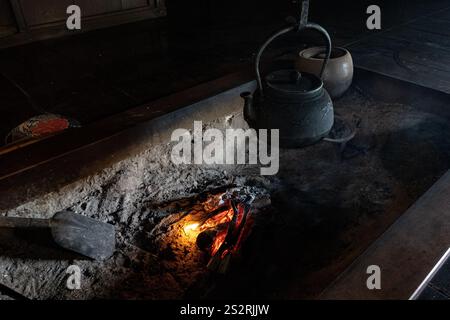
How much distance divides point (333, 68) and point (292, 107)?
1359 millimetres

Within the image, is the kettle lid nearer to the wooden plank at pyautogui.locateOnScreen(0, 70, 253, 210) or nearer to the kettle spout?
the kettle spout

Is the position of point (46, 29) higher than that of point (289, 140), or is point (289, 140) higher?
point (46, 29)

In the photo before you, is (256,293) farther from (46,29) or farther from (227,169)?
(46,29)

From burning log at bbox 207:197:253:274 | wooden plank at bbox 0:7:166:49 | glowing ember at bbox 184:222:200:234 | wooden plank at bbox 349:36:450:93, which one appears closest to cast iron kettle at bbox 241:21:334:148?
burning log at bbox 207:197:253:274

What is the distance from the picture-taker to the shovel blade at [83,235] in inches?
86.6

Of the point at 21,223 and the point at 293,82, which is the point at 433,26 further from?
the point at 21,223

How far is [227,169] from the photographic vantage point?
317 cm

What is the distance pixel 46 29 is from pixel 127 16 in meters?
1.44

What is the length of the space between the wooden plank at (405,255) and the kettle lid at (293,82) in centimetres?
95

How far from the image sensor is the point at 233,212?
2.56 m

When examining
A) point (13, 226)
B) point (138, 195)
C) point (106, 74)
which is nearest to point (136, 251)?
point (138, 195)
